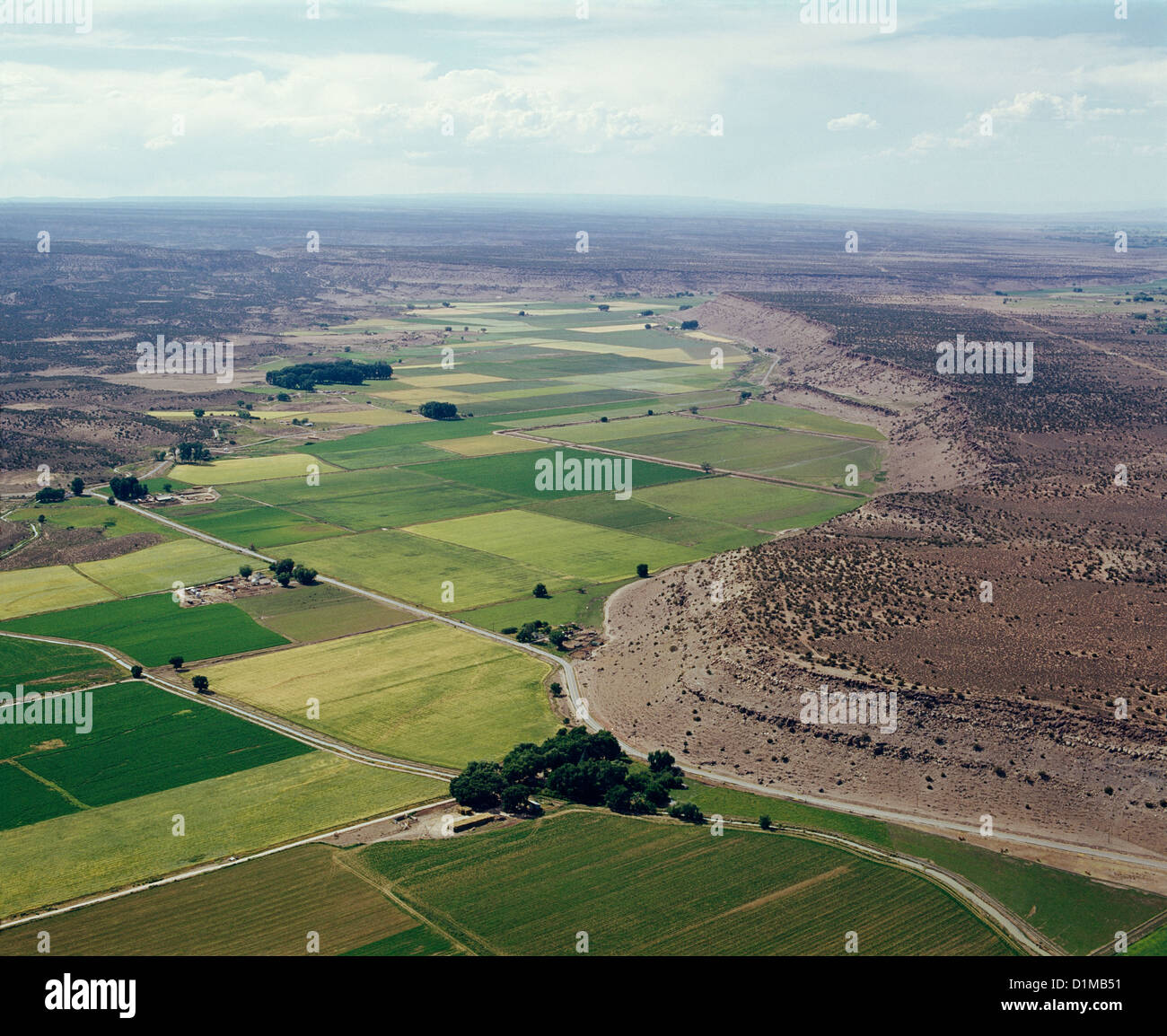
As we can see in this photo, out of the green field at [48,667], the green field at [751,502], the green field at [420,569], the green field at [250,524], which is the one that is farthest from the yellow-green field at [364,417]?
the green field at [48,667]

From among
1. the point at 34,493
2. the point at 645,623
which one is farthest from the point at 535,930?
the point at 34,493

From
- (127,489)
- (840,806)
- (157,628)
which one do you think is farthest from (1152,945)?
(127,489)

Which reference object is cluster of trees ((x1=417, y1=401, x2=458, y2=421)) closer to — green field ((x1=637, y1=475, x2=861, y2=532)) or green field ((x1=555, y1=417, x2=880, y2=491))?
green field ((x1=555, y1=417, x2=880, y2=491))

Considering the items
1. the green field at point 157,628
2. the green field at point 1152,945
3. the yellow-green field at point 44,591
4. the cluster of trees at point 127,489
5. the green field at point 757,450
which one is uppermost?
the green field at point 757,450

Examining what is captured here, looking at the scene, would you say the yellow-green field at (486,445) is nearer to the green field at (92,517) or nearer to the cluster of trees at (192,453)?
the cluster of trees at (192,453)

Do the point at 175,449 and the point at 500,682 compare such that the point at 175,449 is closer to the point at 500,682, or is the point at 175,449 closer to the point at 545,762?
the point at 500,682

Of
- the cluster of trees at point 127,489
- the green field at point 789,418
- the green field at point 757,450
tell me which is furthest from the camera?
the green field at point 789,418

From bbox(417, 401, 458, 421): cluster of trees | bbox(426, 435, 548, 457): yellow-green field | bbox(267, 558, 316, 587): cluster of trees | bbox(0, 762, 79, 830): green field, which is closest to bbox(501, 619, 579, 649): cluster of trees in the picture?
bbox(267, 558, 316, 587): cluster of trees
